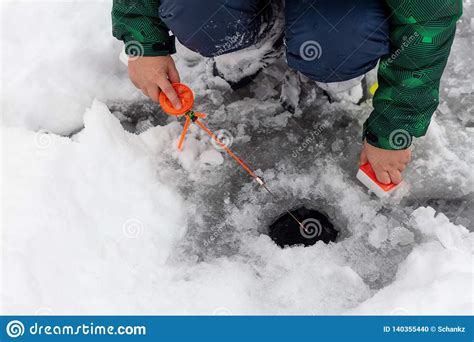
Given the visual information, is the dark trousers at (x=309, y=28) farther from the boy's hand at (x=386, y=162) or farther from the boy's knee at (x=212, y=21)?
the boy's hand at (x=386, y=162)

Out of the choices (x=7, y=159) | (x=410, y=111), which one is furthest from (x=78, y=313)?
(x=410, y=111)

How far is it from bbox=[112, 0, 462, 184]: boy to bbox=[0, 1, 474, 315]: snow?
15 cm

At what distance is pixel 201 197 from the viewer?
1351mm

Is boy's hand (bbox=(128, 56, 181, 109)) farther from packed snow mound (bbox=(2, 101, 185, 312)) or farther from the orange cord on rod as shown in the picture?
packed snow mound (bbox=(2, 101, 185, 312))

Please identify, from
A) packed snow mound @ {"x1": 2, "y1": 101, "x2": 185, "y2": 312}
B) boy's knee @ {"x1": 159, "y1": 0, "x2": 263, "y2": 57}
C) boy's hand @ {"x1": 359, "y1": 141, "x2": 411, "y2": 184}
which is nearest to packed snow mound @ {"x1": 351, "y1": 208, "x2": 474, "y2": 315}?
boy's hand @ {"x1": 359, "y1": 141, "x2": 411, "y2": 184}

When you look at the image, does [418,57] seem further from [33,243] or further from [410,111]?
[33,243]

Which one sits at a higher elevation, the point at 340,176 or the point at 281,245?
the point at 340,176

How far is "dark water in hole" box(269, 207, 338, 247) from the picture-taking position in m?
1.33

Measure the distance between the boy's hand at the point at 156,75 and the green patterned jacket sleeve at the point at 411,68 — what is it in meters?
0.51

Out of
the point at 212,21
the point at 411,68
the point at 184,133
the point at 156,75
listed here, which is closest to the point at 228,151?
the point at 184,133

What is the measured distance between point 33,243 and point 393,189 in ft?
3.04

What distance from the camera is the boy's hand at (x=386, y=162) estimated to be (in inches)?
49.6

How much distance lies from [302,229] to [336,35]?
0.52 metres

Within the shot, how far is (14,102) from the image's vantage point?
1484mm
